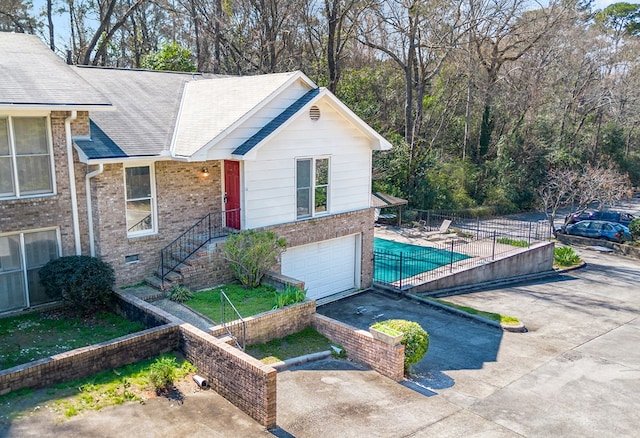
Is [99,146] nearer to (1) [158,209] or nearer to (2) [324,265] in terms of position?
(1) [158,209]

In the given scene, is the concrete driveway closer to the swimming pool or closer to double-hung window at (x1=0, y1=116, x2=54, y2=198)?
the swimming pool

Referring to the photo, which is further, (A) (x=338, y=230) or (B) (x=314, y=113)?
(A) (x=338, y=230)

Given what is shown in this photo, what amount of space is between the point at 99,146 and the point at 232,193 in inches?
155

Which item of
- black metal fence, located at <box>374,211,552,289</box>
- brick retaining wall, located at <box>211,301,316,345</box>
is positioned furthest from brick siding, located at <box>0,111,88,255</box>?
black metal fence, located at <box>374,211,552,289</box>

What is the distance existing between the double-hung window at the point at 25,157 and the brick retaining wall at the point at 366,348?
7.48 metres

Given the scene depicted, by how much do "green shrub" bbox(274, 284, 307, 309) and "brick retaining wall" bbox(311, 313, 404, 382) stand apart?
689 millimetres

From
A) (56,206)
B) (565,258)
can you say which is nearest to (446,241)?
(565,258)

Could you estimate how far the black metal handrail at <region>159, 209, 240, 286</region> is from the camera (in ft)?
47.1

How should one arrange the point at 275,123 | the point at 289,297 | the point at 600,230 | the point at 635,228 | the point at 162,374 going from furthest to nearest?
the point at 600,230, the point at 635,228, the point at 275,123, the point at 289,297, the point at 162,374

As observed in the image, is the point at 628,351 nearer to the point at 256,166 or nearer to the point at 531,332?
the point at 531,332

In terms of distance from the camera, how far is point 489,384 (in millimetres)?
11469

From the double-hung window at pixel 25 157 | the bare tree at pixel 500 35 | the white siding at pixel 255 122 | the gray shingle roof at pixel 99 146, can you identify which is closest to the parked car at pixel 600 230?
the bare tree at pixel 500 35

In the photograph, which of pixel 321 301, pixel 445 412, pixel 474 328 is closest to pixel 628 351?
pixel 474 328

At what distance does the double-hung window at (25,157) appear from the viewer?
11969 mm
